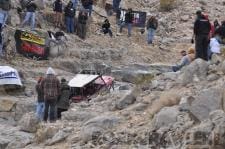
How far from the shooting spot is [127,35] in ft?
98.9

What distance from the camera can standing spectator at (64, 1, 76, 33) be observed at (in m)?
26.8

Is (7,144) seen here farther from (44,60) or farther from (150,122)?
(44,60)

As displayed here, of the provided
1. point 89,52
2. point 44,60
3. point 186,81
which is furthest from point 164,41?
point 186,81

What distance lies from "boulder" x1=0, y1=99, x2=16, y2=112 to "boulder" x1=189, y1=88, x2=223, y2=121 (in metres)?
8.17

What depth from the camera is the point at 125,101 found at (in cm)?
1448

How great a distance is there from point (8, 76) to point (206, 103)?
32.2 feet

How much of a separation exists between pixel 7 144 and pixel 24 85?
6.61 metres

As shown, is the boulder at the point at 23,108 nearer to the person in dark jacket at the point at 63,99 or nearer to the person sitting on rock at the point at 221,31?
the person in dark jacket at the point at 63,99

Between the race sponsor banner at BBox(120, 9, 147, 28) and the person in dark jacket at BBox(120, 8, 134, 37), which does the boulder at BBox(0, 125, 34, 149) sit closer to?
the person in dark jacket at BBox(120, 8, 134, 37)

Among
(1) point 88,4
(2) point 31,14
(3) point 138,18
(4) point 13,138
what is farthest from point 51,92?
(3) point 138,18

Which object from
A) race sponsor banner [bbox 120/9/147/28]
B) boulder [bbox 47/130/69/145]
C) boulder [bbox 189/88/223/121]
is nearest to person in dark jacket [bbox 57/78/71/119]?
boulder [bbox 47/130/69/145]

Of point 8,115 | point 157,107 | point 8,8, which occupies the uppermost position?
point 8,8

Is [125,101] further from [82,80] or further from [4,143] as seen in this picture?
[82,80]

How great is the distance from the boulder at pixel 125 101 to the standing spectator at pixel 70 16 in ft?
40.7
